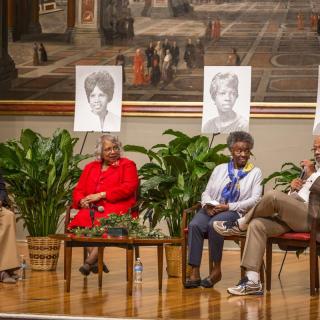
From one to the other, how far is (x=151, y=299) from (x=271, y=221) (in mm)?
1082

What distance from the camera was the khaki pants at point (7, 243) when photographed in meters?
8.02

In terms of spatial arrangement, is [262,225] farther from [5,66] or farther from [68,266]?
[5,66]

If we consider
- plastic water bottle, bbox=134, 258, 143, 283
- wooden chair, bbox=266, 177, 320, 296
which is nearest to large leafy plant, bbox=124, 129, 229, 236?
plastic water bottle, bbox=134, 258, 143, 283

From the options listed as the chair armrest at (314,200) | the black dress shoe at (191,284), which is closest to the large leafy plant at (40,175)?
the black dress shoe at (191,284)

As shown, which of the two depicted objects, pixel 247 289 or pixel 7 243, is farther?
pixel 7 243

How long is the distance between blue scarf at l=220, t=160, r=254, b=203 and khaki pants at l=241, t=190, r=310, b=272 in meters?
0.40

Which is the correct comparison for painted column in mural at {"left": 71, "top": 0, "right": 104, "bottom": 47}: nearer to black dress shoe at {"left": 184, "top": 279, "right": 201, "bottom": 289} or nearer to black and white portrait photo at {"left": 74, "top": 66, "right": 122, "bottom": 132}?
black and white portrait photo at {"left": 74, "top": 66, "right": 122, "bottom": 132}

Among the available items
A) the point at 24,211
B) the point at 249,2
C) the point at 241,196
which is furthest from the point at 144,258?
the point at 249,2

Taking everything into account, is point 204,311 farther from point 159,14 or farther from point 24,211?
point 159,14

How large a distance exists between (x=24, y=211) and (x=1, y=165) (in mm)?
466

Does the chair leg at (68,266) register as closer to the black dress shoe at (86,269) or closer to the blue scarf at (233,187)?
the black dress shoe at (86,269)

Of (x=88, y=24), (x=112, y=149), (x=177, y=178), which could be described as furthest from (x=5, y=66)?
(x=177, y=178)

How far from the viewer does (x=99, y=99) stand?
32.0 ft

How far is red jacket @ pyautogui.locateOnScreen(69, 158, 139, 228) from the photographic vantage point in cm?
836
